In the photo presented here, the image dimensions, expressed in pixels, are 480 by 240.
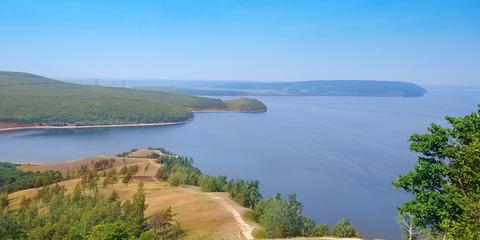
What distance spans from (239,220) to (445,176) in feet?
55.6

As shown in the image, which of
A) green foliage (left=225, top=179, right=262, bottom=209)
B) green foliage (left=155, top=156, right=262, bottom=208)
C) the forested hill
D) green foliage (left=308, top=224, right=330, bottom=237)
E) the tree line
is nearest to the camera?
green foliage (left=308, top=224, right=330, bottom=237)

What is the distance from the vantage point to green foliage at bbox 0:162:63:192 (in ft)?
164

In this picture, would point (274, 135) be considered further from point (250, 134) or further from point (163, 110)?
point (163, 110)

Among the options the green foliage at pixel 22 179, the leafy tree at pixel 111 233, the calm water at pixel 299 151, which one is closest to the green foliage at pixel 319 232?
the leafy tree at pixel 111 233

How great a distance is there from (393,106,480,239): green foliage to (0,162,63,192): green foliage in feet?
144

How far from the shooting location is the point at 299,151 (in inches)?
3189

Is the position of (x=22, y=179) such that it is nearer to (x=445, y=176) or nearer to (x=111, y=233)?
(x=111, y=233)

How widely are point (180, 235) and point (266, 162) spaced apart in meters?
45.9

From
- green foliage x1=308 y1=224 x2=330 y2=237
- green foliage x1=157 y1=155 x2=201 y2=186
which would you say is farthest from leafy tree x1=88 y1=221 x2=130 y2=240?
green foliage x1=157 y1=155 x2=201 y2=186

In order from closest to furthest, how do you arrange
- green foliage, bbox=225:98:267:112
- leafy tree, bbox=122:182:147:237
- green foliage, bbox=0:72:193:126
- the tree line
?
leafy tree, bbox=122:182:147:237
the tree line
green foliage, bbox=0:72:193:126
green foliage, bbox=225:98:267:112

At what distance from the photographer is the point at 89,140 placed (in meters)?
102

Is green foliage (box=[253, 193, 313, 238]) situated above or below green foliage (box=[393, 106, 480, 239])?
below

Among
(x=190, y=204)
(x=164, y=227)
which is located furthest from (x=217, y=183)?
(x=164, y=227)

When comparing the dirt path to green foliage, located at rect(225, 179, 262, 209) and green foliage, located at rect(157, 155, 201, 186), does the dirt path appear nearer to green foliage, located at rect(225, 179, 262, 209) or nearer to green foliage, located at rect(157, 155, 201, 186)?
green foliage, located at rect(225, 179, 262, 209)
